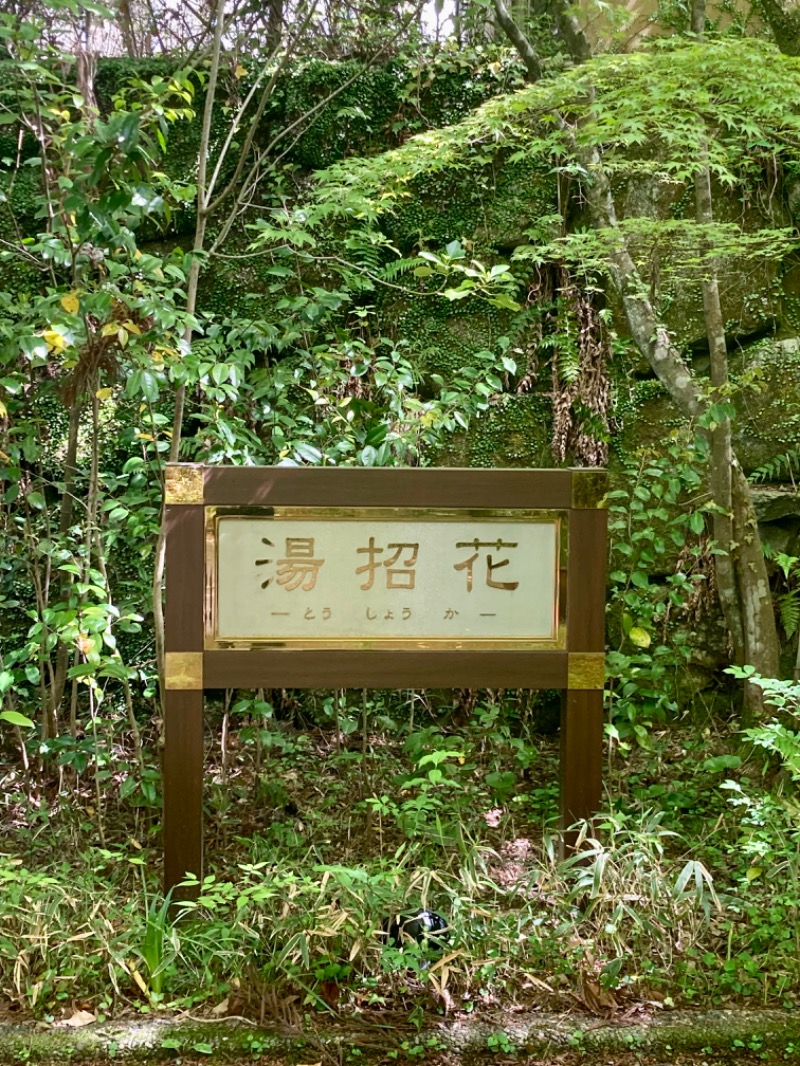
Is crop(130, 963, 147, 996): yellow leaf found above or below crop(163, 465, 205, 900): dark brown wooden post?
below

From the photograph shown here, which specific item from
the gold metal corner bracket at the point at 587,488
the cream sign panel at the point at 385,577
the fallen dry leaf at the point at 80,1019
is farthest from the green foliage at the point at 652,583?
the fallen dry leaf at the point at 80,1019

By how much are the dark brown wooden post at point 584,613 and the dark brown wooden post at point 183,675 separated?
4.00 ft

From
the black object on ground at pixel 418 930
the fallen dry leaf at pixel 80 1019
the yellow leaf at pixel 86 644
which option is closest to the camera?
the fallen dry leaf at pixel 80 1019

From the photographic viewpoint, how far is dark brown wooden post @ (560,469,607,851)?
2852 millimetres

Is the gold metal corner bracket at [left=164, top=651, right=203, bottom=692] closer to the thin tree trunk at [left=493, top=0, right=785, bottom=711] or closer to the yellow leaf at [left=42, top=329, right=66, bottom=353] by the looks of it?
the yellow leaf at [left=42, top=329, right=66, bottom=353]

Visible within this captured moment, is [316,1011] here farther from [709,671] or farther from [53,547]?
[709,671]

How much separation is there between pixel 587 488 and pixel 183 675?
1.46 meters

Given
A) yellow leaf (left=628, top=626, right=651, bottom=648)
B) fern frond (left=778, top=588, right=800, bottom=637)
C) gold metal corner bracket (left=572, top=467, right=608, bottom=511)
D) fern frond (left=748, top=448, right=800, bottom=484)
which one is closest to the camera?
gold metal corner bracket (left=572, top=467, right=608, bottom=511)

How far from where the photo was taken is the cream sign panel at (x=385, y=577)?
2.79m

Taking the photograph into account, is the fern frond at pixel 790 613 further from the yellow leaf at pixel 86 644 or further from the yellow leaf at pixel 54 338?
the yellow leaf at pixel 54 338

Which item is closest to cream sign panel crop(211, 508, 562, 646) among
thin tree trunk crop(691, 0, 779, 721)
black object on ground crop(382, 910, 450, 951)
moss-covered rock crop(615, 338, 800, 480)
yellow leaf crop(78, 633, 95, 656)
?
yellow leaf crop(78, 633, 95, 656)

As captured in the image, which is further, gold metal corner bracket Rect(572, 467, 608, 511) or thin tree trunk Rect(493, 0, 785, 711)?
thin tree trunk Rect(493, 0, 785, 711)

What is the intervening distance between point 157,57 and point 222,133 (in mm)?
686

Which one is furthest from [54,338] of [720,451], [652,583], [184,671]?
[652,583]
